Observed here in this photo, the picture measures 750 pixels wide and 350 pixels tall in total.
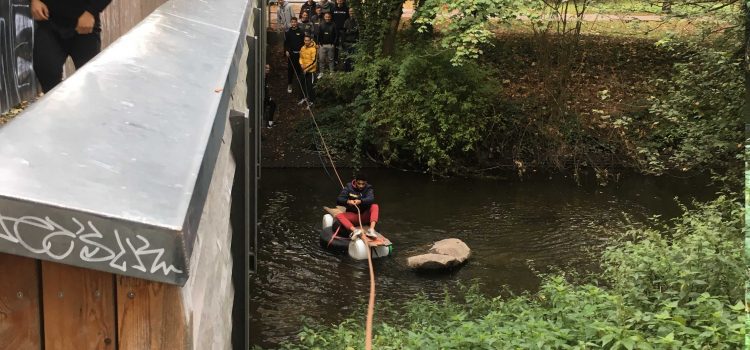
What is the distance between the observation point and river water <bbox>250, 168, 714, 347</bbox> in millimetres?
10005

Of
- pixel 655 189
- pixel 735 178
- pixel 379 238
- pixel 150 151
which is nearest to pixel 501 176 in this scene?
pixel 655 189

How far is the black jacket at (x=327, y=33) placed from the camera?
18812 mm

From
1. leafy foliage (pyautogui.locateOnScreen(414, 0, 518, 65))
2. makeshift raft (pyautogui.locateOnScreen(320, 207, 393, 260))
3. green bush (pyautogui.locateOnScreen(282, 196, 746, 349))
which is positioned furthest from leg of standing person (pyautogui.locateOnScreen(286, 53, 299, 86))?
green bush (pyautogui.locateOnScreen(282, 196, 746, 349))

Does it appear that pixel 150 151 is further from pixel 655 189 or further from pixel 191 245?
pixel 655 189

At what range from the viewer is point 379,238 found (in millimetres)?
11391

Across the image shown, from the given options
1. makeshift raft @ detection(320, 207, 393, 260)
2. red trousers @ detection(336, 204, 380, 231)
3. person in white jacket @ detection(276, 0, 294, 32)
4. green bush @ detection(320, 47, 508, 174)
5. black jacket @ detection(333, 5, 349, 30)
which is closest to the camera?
makeshift raft @ detection(320, 207, 393, 260)

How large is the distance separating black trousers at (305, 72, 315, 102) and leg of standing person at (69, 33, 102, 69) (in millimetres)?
13621

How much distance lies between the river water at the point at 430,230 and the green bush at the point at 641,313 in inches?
80.2

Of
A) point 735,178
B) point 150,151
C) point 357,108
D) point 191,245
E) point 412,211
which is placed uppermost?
point 150,151

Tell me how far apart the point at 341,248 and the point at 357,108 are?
6756 mm

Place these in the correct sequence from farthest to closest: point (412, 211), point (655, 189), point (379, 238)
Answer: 1. point (655, 189)
2. point (412, 211)
3. point (379, 238)

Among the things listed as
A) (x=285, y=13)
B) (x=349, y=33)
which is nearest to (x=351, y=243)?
(x=349, y=33)

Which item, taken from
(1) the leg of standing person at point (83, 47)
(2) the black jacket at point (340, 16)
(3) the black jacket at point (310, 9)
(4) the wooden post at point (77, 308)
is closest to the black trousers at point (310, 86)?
(2) the black jacket at point (340, 16)

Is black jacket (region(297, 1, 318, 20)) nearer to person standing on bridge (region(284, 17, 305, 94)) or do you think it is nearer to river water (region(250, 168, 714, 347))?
person standing on bridge (region(284, 17, 305, 94))
